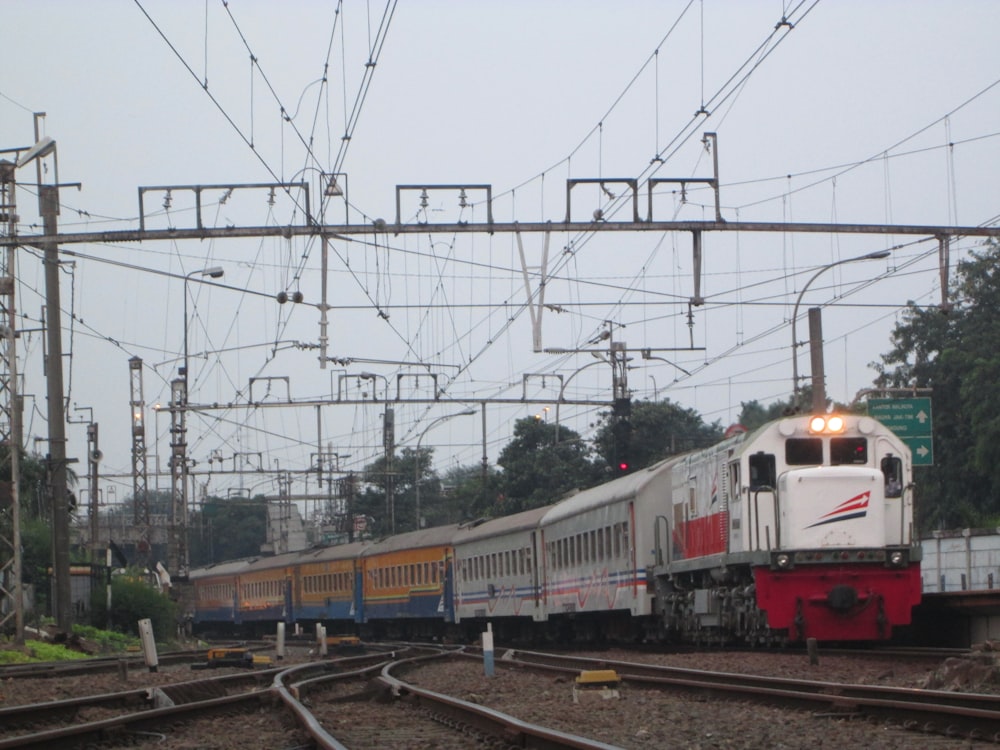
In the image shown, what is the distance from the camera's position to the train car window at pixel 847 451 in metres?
19.3

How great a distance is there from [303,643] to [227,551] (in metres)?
89.3

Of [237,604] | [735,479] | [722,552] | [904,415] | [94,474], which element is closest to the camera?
[735,479]

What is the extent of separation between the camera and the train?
60.3ft

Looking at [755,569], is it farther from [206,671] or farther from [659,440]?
[659,440]

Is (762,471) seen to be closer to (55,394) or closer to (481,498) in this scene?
(55,394)

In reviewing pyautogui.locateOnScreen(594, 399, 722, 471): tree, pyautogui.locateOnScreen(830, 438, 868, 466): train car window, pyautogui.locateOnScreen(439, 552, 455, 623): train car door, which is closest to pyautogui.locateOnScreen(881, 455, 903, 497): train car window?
pyautogui.locateOnScreen(830, 438, 868, 466): train car window

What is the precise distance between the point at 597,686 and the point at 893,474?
6956mm

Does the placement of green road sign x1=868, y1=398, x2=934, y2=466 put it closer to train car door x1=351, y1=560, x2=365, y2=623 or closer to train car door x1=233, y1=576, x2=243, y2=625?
train car door x1=351, y1=560, x2=365, y2=623

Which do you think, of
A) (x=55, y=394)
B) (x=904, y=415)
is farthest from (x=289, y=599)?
(x=904, y=415)

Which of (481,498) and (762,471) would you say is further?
(481,498)

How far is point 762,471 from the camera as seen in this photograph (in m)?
19.4

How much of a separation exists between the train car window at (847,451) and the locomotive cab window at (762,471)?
32.8 inches

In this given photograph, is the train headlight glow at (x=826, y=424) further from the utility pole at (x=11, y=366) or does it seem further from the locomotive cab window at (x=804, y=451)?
the utility pole at (x=11, y=366)

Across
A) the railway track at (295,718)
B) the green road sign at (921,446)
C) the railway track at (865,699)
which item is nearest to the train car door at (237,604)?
the green road sign at (921,446)
